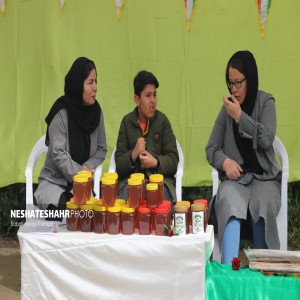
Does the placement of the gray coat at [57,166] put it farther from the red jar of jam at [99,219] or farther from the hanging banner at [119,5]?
the hanging banner at [119,5]

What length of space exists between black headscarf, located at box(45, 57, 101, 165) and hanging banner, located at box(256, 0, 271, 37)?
1.37m

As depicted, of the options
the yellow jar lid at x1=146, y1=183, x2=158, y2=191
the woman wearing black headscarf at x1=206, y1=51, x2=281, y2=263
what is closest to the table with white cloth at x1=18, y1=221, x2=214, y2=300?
the yellow jar lid at x1=146, y1=183, x2=158, y2=191

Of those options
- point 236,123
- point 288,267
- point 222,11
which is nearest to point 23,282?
point 288,267

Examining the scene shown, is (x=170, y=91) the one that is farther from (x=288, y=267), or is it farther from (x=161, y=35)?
(x=288, y=267)

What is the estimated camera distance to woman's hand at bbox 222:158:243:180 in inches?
177

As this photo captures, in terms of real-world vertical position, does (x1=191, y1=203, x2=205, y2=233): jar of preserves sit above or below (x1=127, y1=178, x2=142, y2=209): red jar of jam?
below

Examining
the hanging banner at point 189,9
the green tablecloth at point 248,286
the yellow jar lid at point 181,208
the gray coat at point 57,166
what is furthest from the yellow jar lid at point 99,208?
the hanging banner at point 189,9

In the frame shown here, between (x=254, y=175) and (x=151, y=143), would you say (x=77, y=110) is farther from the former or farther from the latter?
(x=254, y=175)

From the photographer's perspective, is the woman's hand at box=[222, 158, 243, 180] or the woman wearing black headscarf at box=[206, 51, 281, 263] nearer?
the woman wearing black headscarf at box=[206, 51, 281, 263]

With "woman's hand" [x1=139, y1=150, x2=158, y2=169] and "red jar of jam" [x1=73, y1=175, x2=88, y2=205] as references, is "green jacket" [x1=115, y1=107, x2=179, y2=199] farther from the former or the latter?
"red jar of jam" [x1=73, y1=175, x2=88, y2=205]

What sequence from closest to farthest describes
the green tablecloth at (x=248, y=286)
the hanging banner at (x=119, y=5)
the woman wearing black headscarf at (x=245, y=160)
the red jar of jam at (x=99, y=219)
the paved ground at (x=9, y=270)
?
the green tablecloth at (x=248, y=286)
the red jar of jam at (x=99, y=219)
the woman wearing black headscarf at (x=245, y=160)
the paved ground at (x=9, y=270)
the hanging banner at (x=119, y=5)

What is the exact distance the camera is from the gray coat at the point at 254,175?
A: 4.33m

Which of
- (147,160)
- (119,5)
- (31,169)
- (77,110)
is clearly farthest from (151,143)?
(119,5)

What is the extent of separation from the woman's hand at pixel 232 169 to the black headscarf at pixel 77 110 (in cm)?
91
